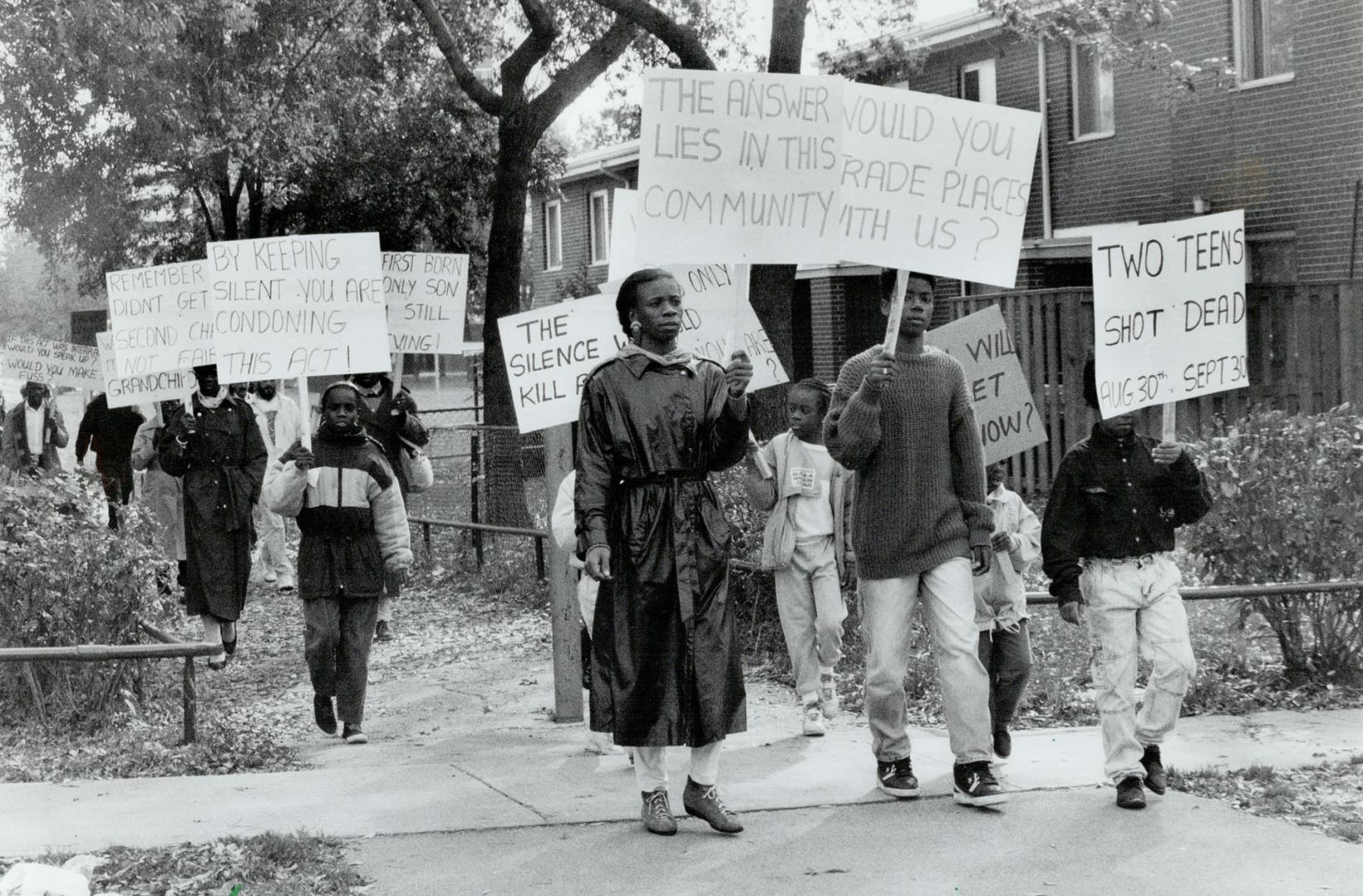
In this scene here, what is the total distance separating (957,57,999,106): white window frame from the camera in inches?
888

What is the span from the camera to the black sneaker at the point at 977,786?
5902 millimetres

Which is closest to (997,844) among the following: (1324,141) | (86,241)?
(1324,141)

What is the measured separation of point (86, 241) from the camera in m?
25.7

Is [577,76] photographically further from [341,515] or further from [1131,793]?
[1131,793]

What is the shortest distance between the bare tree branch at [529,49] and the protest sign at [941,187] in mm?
11009

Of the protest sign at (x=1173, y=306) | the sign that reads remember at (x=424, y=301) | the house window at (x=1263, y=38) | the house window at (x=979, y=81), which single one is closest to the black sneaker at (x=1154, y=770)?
the protest sign at (x=1173, y=306)

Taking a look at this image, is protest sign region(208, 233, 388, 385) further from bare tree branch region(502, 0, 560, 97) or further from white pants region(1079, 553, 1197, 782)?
bare tree branch region(502, 0, 560, 97)

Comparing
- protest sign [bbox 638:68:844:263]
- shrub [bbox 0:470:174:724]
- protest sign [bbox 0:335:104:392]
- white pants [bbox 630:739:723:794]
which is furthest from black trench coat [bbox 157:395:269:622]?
protest sign [bbox 0:335:104:392]

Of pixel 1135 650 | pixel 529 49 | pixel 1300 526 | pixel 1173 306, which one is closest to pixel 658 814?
pixel 1135 650

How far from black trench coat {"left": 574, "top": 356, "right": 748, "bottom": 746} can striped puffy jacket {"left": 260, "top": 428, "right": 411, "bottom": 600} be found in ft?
8.96

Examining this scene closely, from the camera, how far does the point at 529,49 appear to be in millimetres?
17141

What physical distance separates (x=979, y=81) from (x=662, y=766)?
62.0 feet

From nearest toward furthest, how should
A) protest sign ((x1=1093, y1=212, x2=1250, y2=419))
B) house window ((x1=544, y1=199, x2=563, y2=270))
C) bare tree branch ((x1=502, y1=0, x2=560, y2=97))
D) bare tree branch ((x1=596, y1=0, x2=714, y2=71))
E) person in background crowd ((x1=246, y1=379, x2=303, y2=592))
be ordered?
protest sign ((x1=1093, y1=212, x2=1250, y2=419)) < bare tree branch ((x1=596, y1=0, x2=714, y2=71)) < person in background crowd ((x1=246, y1=379, x2=303, y2=592)) < bare tree branch ((x1=502, y1=0, x2=560, y2=97)) < house window ((x1=544, y1=199, x2=563, y2=270))

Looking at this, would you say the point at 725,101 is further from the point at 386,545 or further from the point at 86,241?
the point at 86,241
